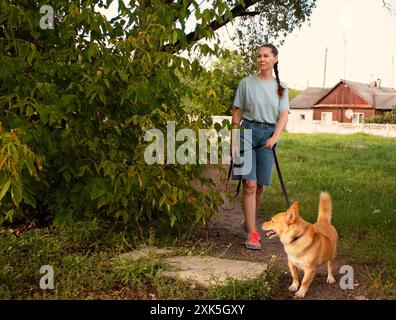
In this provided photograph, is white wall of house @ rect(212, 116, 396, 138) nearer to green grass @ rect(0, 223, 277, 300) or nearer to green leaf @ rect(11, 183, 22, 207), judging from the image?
green grass @ rect(0, 223, 277, 300)

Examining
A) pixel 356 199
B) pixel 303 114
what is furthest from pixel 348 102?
pixel 356 199

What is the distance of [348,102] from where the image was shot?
1997 inches

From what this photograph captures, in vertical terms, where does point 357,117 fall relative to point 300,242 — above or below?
above

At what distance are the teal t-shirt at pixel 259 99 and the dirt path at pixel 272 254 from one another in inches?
34.6

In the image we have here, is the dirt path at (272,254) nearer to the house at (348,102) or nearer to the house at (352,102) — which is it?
the house at (348,102)

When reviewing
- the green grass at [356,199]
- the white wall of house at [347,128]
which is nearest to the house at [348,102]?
the white wall of house at [347,128]

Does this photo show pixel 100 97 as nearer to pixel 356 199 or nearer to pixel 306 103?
pixel 356 199

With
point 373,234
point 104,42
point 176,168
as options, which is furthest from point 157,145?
point 373,234

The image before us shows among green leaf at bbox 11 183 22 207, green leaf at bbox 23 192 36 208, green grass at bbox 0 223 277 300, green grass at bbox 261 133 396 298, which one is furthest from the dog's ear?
green leaf at bbox 23 192 36 208

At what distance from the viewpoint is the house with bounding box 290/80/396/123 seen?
162 ft

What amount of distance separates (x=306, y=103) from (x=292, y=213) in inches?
2105

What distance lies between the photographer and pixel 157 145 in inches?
208

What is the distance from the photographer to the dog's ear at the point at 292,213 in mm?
4215

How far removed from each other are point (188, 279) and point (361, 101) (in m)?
48.6
